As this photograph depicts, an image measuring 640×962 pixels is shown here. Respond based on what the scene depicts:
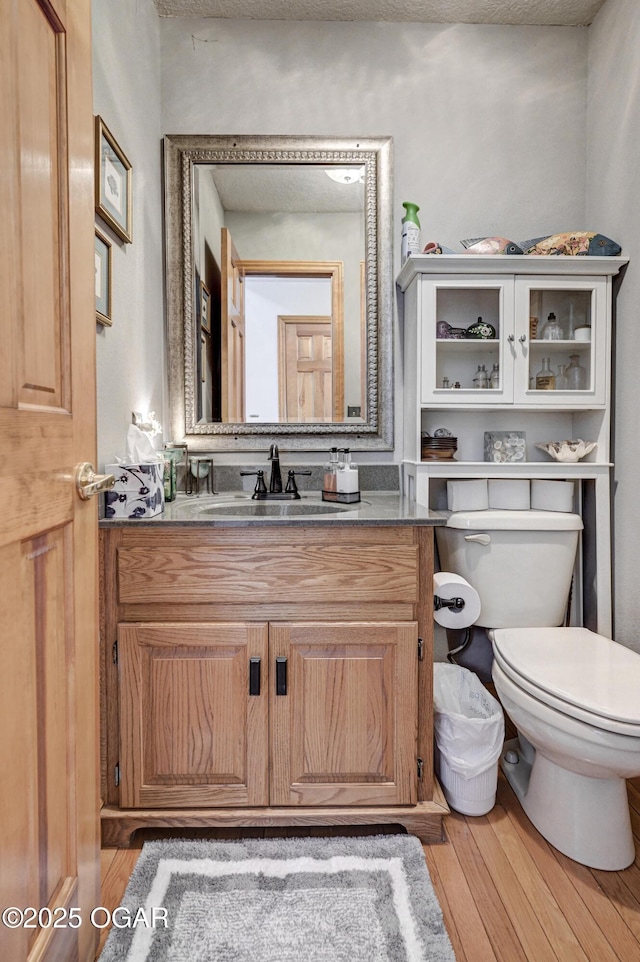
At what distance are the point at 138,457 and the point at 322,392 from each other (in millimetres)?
739

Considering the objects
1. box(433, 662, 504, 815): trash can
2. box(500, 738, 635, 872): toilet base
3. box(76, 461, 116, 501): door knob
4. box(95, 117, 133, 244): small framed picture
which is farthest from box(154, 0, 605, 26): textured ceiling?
box(500, 738, 635, 872): toilet base

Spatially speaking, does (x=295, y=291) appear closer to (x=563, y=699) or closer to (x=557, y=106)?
(x=557, y=106)

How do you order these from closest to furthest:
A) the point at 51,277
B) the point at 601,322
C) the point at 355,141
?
the point at 51,277 → the point at 601,322 → the point at 355,141

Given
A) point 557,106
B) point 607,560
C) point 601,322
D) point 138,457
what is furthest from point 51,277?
point 557,106

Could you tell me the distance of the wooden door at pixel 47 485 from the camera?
2.36ft

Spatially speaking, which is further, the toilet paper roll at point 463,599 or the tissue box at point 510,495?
the tissue box at point 510,495

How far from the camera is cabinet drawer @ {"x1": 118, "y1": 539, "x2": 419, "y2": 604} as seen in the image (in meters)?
1.36

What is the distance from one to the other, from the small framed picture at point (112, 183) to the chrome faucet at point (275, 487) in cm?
79

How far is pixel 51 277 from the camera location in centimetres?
85

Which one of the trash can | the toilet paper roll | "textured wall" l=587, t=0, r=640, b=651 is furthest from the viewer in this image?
"textured wall" l=587, t=0, r=640, b=651

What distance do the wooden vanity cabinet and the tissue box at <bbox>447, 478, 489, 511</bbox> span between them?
52cm

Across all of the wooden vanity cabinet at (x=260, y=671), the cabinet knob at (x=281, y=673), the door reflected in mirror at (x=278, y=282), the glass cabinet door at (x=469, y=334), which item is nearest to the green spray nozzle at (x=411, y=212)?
the door reflected in mirror at (x=278, y=282)

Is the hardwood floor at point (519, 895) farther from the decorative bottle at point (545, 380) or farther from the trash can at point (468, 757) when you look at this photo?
the decorative bottle at point (545, 380)

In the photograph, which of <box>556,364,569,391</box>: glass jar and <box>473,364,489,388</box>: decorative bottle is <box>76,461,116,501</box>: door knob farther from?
<box>556,364,569,391</box>: glass jar
